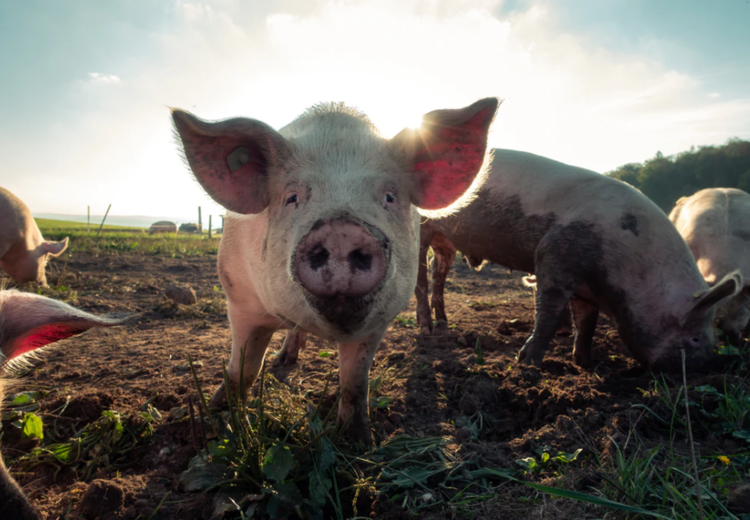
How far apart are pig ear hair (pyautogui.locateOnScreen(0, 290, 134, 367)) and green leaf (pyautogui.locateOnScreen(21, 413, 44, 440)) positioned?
1117 mm

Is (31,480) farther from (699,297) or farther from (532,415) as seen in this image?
(699,297)

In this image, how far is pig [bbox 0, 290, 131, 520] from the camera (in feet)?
4.15

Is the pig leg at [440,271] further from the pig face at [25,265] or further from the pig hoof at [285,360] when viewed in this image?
the pig face at [25,265]

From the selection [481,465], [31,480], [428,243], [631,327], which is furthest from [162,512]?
[428,243]

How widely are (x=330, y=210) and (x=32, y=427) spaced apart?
194 centimetres

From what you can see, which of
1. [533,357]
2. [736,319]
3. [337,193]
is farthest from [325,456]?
[736,319]

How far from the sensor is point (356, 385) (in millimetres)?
2408

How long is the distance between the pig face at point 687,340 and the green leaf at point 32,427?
3.94 metres

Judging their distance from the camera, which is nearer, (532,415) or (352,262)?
(352,262)

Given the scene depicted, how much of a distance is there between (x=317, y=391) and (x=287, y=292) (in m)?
1.24

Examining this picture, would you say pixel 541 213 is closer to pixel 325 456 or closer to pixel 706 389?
pixel 706 389

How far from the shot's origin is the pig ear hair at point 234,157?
2.03 meters

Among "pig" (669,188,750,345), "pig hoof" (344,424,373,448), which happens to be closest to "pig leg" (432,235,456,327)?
"pig" (669,188,750,345)

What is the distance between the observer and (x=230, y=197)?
2221 millimetres
